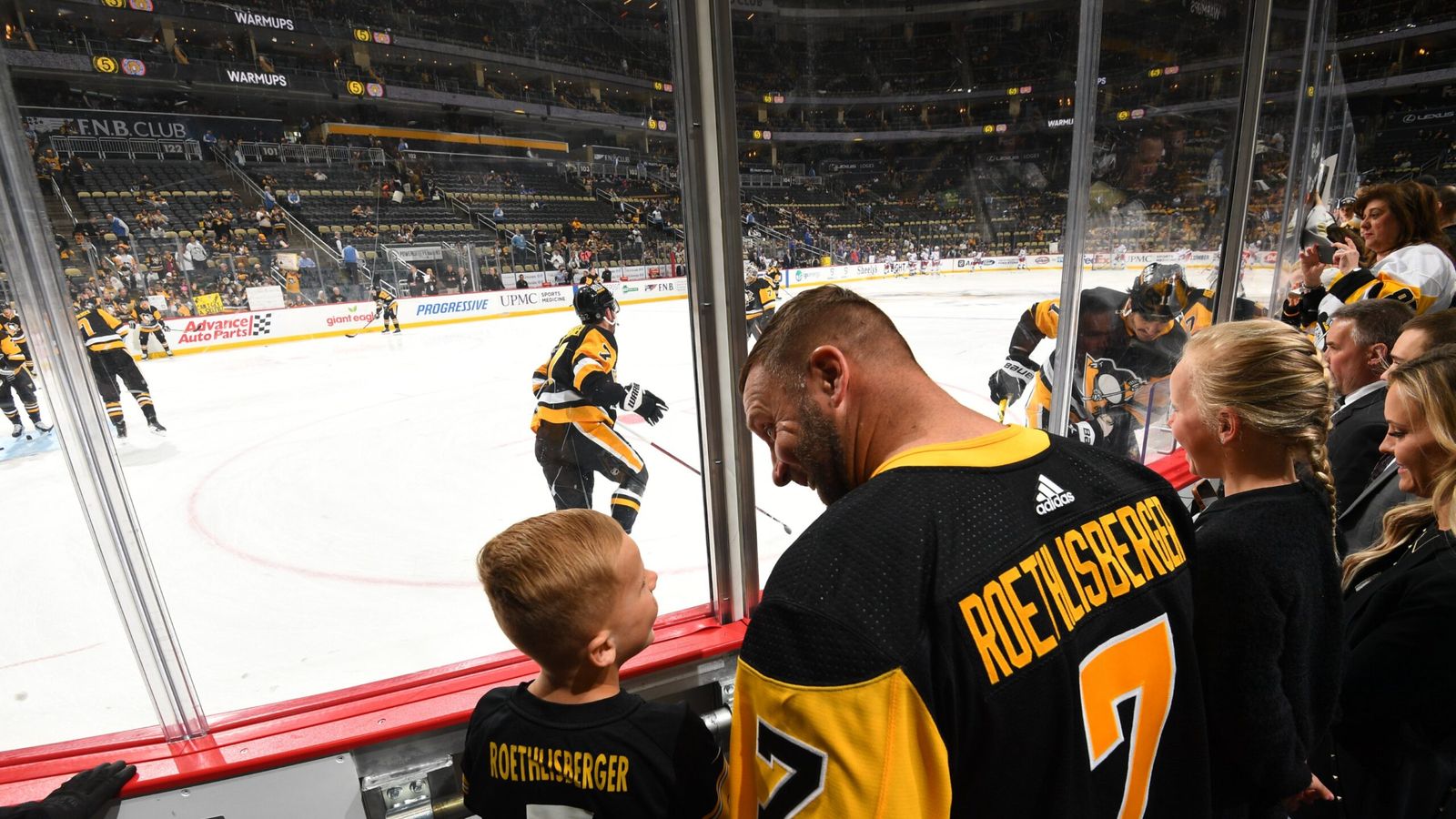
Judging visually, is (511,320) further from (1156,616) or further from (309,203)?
(1156,616)

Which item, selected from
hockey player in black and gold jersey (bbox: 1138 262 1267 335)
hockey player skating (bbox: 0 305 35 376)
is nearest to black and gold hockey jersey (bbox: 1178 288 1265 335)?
hockey player in black and gold jersey (bbox: 1138 262 1267 335)

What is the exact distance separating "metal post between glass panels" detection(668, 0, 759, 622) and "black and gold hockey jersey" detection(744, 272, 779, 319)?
4.2 inches

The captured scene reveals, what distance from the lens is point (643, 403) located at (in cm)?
228

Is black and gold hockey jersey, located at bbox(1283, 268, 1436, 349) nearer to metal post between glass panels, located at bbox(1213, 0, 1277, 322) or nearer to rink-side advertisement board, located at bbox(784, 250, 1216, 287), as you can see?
metal post between glass panels, located at bbox(1213, 0, 1277, 322)

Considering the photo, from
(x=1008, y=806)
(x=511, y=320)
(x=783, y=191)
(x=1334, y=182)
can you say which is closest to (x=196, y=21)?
(x=511, y=320)

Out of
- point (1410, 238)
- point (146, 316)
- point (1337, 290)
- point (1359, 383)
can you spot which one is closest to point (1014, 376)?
point (1337, 290)

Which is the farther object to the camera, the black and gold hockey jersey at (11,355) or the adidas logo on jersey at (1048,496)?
the black and gold hockey jersey at (11,355)

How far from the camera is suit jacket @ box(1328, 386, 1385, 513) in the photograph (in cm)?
170

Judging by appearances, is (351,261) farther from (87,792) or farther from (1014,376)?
(1014,376)

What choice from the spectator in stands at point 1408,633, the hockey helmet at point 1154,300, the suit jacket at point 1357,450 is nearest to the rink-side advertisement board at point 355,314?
the spectator in stands at point 1408,633

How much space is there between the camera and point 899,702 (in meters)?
0.46

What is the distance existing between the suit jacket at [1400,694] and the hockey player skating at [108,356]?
2.32 m

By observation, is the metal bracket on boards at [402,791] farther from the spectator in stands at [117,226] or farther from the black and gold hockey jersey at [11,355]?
the spectator in stands at [117,226]

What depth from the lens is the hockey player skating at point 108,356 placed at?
128 cm
